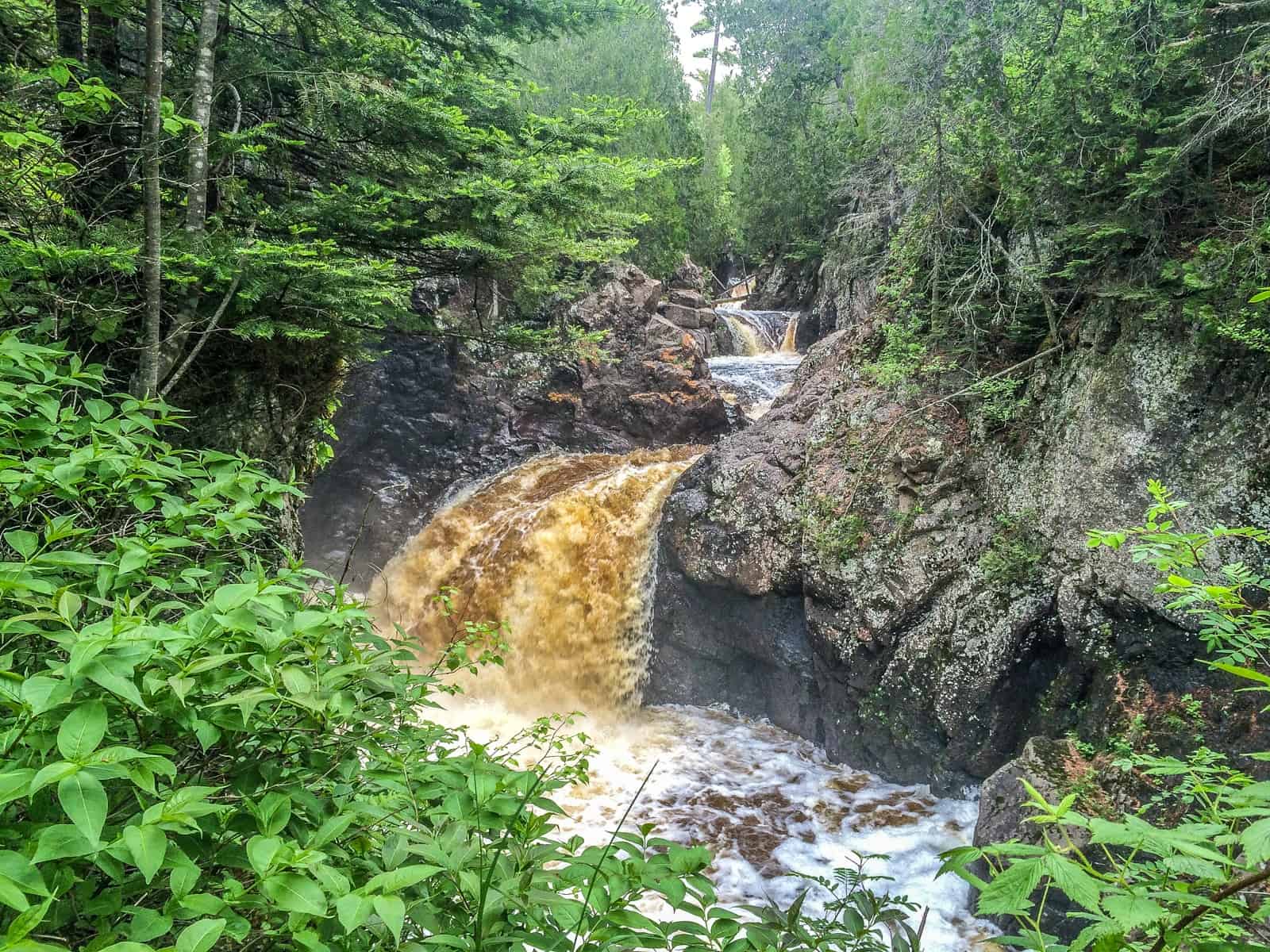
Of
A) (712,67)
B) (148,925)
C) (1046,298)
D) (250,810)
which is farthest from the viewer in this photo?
(712,67)

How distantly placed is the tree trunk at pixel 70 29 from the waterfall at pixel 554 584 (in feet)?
16.5

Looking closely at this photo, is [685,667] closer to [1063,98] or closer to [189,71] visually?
[1063,98]

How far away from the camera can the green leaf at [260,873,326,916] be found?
3.51 feet

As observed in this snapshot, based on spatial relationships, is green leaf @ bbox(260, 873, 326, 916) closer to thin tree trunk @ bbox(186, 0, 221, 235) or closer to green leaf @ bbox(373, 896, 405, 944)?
green leaf @ bbox(373, 896, 405, 944)

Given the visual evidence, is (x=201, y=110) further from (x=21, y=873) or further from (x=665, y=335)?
(x=665, y=335)

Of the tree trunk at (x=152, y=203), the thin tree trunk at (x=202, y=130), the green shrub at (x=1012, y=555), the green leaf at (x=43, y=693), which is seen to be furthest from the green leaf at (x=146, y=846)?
the green shrub at (x=1012, y=555)

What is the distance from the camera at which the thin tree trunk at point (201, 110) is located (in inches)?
131

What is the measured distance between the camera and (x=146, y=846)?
102 cm

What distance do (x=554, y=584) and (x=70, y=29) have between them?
6.14 meters

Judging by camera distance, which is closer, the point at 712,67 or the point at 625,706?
the point at 625,706

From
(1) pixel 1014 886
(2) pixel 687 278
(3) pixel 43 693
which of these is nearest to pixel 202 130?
(3) pixel 43 693

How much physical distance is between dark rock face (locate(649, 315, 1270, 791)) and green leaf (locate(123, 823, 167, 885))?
208 inches

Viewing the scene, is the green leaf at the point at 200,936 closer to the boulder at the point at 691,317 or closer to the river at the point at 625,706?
the river at the point at 625,706

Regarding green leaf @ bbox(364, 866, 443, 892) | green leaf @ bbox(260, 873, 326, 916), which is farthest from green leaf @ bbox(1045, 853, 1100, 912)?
green leaf @ bbox(260, 873, 326, 916)
